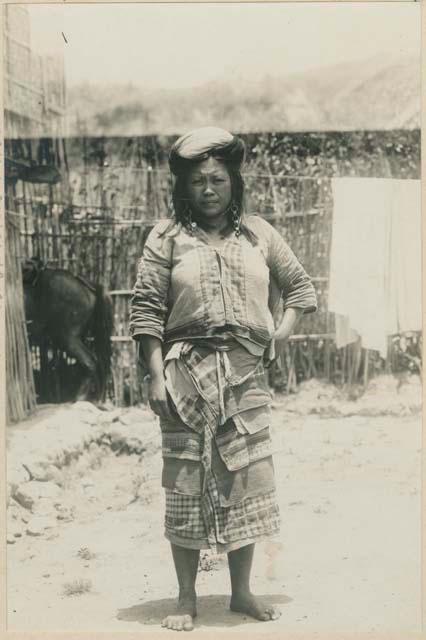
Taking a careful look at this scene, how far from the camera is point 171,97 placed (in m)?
6.45

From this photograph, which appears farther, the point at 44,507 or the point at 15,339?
the point at 15,339

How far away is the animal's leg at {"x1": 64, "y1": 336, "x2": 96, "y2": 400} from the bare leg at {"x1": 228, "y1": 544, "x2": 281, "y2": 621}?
4248 millimetres

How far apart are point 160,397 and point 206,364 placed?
239mm

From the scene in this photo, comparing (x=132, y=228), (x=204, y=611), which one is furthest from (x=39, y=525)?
(x=132, y=228)

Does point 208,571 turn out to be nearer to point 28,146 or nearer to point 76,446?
point 76,446

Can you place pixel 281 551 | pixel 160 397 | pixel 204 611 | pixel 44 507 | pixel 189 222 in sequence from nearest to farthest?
pixel 160 397 → pixel 189 222 → pixel 204 611 → pixel 281 551 → pixel 44 507

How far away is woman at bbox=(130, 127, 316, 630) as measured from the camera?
3652mm

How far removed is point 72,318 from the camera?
7699 mm

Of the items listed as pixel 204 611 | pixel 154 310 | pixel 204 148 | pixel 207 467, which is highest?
pixel 204 148

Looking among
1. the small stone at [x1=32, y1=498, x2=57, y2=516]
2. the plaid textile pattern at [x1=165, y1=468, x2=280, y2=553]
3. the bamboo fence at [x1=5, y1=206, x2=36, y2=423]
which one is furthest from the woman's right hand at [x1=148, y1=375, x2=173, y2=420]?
the bamboo fence at [x1=5, y1=206, x2=36, y2=423]

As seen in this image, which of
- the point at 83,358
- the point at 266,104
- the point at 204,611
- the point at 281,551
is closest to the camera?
the point at 204,611

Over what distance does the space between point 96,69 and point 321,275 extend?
296 centimetres

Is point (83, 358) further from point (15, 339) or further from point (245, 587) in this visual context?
point (245, 587)

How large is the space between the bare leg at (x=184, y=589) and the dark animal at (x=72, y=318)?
4229mm
